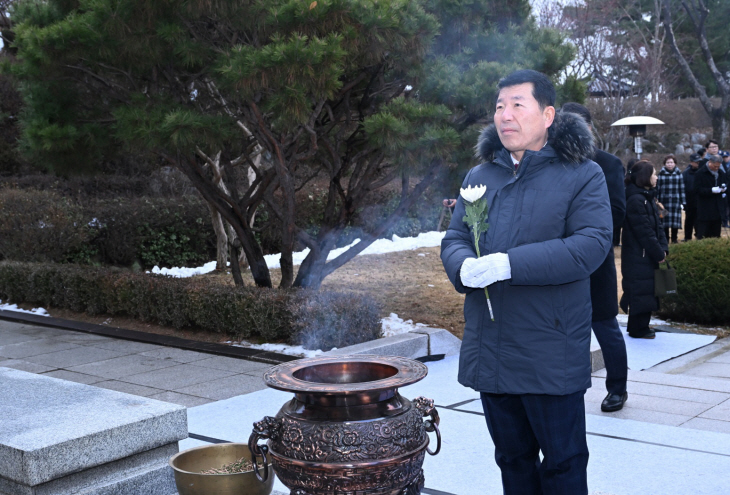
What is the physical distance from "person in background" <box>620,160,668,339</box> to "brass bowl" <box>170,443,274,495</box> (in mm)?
4454

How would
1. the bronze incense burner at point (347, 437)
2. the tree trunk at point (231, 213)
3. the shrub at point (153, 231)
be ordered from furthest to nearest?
1. the shrub at point (153, 231)
2. the tree trunk at point (231, 213)
3. the bronze incense burner at point (347, 437)

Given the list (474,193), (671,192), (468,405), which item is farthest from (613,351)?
(671,192)

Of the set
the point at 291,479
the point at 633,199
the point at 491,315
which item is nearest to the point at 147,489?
the point at 291,479

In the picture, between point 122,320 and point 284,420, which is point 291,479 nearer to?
point 284,420

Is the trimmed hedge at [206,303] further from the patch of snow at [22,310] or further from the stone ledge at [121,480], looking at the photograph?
the stone ledge at [121,480]

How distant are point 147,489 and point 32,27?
5421 mm

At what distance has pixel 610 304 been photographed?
4.45 metres

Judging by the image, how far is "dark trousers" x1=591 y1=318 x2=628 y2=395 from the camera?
4.55 m

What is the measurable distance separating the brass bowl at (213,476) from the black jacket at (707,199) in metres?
11.8

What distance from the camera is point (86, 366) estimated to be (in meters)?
6.45

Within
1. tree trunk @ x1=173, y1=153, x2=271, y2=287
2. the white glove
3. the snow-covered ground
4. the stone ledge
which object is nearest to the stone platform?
the stone ledge

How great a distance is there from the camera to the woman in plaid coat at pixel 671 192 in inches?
539

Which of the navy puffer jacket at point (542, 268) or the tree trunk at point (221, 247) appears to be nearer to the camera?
the navy puffer jacket at point (542, 268)

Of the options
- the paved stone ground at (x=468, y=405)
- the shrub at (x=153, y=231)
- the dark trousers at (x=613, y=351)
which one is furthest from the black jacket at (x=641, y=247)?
the shrub at (x=153, y=231)
